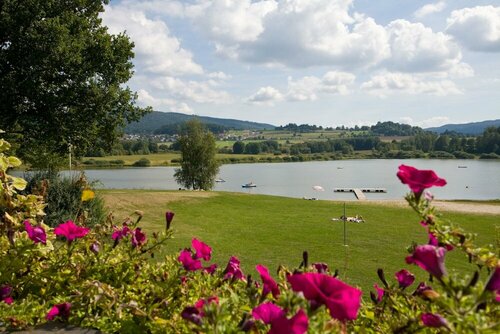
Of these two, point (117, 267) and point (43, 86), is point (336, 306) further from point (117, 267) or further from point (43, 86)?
point (43, 86)

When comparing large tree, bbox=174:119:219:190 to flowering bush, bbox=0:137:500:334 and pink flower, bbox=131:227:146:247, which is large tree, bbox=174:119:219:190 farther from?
pink flower, bbox=131:227:146:247

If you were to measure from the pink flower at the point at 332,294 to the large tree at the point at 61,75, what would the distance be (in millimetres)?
15566

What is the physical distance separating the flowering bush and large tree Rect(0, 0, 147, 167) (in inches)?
550

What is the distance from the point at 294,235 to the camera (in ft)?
57.4

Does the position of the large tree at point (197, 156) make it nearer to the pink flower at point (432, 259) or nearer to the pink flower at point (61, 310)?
the pink flower at point (61, 310)

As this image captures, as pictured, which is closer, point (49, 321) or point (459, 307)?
point (459, 307)

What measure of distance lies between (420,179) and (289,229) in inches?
698

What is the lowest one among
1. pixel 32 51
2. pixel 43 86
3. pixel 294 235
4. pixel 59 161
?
pixel 294 235

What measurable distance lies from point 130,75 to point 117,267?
16141mm

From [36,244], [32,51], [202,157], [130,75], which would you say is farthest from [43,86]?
[202,157]

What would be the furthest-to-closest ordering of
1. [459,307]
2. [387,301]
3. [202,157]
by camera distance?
1. [202,157]
2. [387,301]
3. [459,307]

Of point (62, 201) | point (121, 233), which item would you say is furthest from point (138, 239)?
point (62, 201)

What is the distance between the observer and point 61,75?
16062 millimetres

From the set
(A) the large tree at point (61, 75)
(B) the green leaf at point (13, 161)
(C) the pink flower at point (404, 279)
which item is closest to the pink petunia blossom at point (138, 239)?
(B) the green leaf at point (13, 161)
